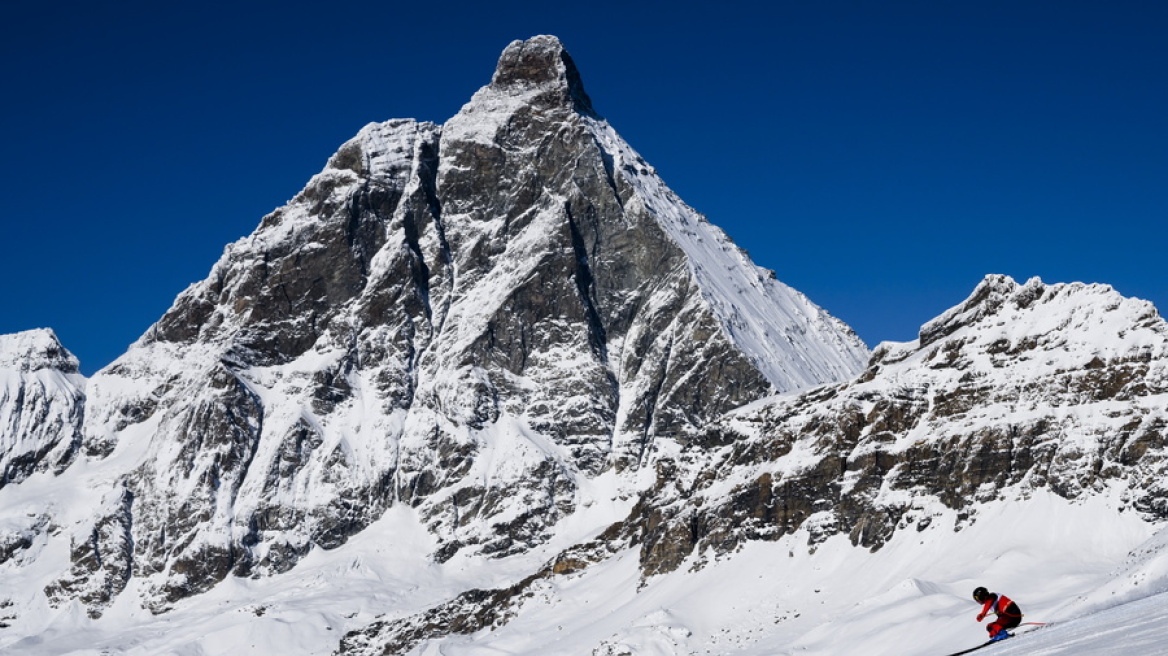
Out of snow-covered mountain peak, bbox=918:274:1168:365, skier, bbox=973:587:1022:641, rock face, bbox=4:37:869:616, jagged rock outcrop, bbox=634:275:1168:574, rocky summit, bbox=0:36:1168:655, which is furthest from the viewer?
rock face, bbox=4:37:869:616

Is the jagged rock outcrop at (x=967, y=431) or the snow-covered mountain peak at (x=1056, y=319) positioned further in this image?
the snow-covered mountain peak at (x=1056, y=319)

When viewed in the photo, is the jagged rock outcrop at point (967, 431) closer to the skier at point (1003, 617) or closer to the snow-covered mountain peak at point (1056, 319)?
the snow-covered mountain peak at point (1056, 319)

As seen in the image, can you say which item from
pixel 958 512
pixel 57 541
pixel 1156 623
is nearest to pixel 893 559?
pixel 958 512

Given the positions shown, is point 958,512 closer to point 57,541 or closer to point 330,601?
point 330,601

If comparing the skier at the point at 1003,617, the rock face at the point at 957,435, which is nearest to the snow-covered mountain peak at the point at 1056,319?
the rock face at the point at 957,435

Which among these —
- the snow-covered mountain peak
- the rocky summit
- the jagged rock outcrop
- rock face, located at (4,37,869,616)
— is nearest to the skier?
the jagged rock outcrop

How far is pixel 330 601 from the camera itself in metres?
167

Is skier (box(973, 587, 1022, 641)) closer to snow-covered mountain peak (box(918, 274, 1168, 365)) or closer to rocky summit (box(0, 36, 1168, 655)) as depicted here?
snow-covered mountain peak (box(918, 274, 1168, 365))

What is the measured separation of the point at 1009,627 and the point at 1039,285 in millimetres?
83245

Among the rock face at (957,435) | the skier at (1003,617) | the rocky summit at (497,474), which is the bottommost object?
the skier at (1003,617)

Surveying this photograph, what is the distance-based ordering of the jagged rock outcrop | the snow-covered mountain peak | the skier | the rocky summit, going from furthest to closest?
the rocky summit
the snow-covered mountain peak
the jagged rock outcrop
the skier

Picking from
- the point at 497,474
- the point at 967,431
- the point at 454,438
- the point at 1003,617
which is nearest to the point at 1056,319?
the point at 967,431

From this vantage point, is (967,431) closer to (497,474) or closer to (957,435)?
(957,435)

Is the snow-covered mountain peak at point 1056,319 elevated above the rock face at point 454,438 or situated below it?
below
